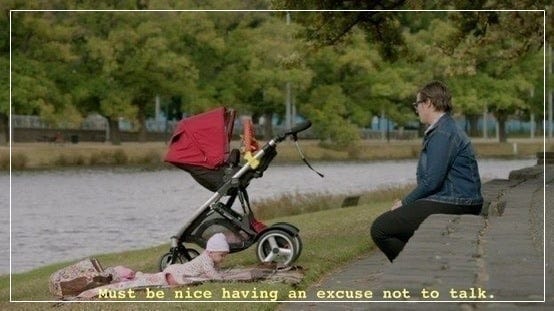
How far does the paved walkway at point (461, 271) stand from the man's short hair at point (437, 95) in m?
0.74

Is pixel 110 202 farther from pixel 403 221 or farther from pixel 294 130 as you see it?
pixel 403 221

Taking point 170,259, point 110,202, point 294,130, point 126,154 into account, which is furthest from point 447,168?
point 126,154

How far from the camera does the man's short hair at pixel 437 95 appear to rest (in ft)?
25.8

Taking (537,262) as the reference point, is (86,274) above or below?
below

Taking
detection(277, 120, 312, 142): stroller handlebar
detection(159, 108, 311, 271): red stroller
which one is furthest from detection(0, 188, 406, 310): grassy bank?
detection(277, 120, 312, 142): stroller handlebar

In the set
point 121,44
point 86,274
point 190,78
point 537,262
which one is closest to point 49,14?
point 121,44

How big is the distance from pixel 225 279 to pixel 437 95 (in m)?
2.30

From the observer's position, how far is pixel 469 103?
189ft

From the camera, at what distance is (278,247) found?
9734 millimetres

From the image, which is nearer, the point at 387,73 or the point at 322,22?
the point at 322,22

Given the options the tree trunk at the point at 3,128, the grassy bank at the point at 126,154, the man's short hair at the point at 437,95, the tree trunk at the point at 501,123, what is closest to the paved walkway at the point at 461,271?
the man's short hair at the point at 437,95

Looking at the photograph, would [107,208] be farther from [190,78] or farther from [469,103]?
[469,103]

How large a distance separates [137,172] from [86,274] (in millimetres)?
35355

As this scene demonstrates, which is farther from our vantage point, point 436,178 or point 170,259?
point 170,259
